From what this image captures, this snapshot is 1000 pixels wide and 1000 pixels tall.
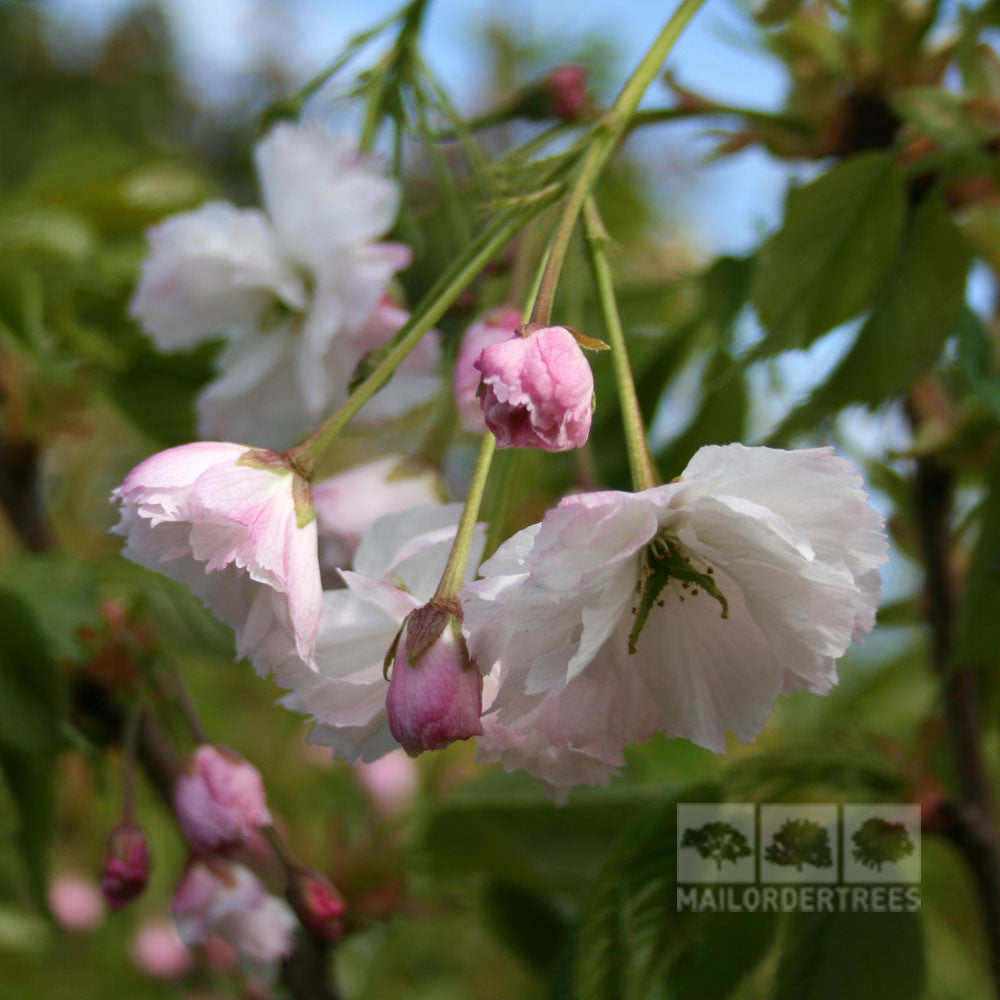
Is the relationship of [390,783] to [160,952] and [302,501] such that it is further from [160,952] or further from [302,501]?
[302,501]

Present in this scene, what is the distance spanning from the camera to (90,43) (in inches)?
176

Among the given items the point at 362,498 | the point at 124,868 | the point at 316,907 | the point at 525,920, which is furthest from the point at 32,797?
the point at 525,920

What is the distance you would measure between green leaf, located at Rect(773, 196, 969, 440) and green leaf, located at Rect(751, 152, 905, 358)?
0.01m

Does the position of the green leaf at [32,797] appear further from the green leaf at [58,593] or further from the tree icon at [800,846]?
the tree icon at [800,846]

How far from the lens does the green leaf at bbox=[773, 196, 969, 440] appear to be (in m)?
0.52

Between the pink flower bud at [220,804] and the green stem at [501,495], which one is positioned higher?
the green stem at [501,495]

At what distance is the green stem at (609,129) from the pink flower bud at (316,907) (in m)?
0.35

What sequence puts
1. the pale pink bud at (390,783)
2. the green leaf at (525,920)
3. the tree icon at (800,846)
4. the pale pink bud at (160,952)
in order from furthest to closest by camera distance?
1. the pale pink bud at (160,952)
2. the pale pink bud at (390,783)
3. the green leaf at (525,920)
4. the tree icon at (800,846)

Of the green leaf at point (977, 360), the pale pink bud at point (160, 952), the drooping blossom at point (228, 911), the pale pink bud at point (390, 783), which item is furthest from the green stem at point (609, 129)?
the pale pink bud at point (160, 952)

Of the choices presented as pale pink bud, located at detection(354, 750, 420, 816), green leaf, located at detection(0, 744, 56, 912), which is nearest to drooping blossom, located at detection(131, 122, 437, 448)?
green leaf, located at detection(0, 744, 56, 912)

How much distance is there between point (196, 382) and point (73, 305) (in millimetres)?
136

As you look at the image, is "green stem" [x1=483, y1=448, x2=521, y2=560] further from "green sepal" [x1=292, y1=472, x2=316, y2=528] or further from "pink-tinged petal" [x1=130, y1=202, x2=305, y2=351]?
"pink-tinged petal" [x1=130, y1=202, x2=305, y2=351]

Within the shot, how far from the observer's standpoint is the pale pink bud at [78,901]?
4.68ft

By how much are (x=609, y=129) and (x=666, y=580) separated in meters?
0.17
